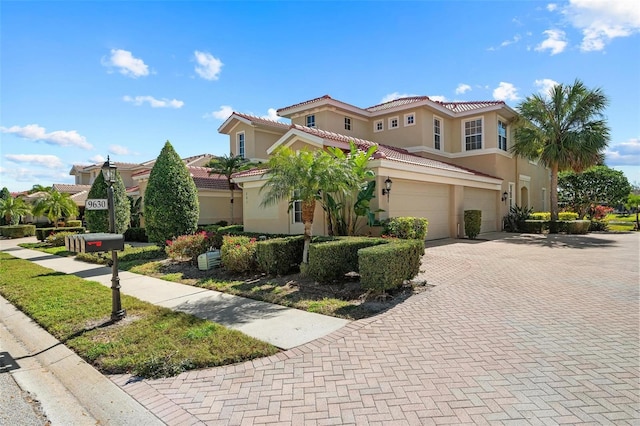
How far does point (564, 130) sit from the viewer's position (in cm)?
2059

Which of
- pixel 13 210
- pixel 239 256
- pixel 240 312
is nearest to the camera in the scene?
pixel 240 312

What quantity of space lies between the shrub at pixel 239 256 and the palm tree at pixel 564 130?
19.0 m

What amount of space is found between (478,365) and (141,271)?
33.2 feet

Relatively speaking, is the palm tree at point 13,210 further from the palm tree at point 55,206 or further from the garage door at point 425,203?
the garage door at point 425,203

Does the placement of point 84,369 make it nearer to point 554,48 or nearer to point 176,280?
point 176,280

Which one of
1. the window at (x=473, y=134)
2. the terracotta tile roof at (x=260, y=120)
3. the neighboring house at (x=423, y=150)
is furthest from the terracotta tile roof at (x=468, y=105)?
the terracotta tile roof at (x=260, y=120)

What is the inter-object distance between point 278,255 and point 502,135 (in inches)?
776

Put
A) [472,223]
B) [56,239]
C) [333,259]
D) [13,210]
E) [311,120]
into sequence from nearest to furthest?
[333,259], [472,223], [56,239], [311,120], [13,210]

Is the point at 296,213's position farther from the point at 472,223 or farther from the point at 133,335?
the point at 133,335

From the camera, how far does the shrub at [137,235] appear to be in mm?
21109

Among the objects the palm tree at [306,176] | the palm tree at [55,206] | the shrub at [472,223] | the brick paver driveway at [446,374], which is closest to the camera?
the brick paver driveway at [446,374]

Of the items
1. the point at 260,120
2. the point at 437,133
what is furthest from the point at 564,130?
the point at 260,120

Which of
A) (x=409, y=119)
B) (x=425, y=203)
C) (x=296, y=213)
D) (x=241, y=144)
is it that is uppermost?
(x=409, y=119)

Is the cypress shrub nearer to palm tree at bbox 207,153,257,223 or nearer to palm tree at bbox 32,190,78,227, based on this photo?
palm tree at bbox 207,153,257,223
